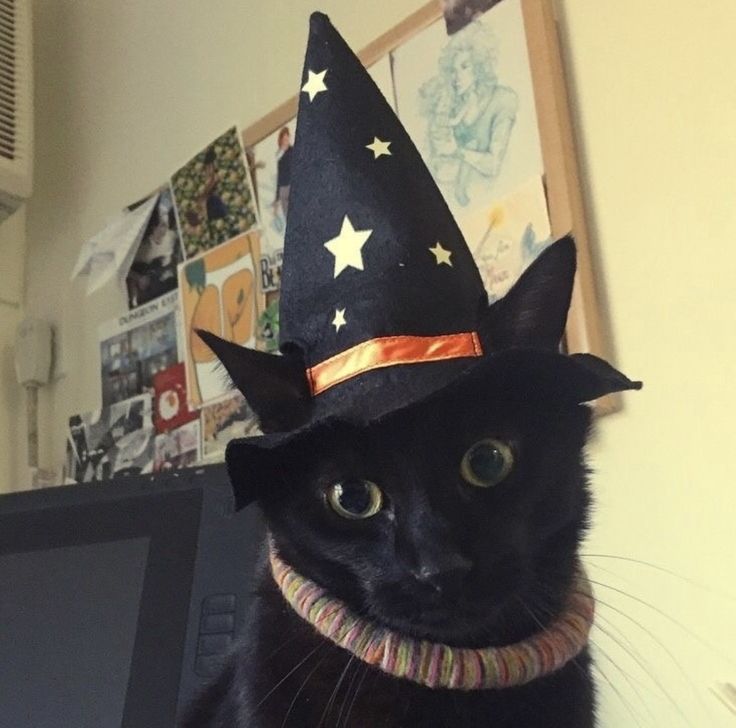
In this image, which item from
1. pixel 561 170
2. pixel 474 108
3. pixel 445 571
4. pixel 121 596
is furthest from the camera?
pixel 474 108

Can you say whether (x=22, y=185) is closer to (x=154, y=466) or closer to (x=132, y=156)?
(x=132, y=156)

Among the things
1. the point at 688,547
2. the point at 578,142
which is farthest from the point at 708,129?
the point at 688,547

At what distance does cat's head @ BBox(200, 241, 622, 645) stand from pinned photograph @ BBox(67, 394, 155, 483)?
2.61 ft

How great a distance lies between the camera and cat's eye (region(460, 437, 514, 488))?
23.2 inches

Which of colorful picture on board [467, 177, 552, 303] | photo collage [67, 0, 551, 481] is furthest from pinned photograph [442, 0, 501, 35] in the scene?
colorful picture on board [467, 177, 552, 303]

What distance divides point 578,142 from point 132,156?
84 centimetres

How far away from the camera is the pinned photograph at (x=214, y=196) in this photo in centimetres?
131

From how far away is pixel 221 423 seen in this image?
4.15 ft

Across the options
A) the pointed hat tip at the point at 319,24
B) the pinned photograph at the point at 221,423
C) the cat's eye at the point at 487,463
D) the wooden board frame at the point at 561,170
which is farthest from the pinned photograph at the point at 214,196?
the cat's eye at the point at 487,463

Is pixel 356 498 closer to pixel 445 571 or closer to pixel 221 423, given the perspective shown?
pixel 445 571

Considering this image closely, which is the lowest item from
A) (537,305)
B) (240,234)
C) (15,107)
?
(537,305)

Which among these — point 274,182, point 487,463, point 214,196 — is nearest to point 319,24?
point 487,463

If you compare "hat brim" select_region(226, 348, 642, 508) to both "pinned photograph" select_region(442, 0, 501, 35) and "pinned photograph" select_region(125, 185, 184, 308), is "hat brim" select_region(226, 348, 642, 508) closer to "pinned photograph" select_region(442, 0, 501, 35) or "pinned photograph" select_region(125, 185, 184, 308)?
"pinned photograph" select_region(442, 0, 501, 35)

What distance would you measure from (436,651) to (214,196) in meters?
0.92
